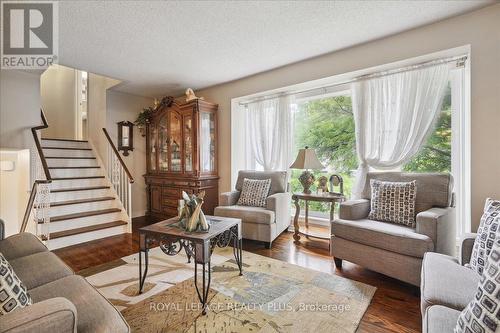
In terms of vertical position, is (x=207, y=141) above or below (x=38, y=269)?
above

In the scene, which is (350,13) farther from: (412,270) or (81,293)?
(81,293)

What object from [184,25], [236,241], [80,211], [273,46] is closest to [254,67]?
[273,46]

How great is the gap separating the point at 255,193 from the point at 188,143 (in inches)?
63.5

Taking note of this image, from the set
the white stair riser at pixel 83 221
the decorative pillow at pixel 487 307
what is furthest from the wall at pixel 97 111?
the decorative pillow at pixel 487 307

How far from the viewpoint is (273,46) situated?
2859mm

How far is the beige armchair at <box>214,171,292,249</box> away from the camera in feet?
9.66

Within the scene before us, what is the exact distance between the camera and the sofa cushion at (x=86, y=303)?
97cm

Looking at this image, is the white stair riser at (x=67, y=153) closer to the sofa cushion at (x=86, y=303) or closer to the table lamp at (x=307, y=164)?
the sofa cushion at (x=86, y=303)

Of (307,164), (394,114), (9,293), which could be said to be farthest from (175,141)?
(9,293)

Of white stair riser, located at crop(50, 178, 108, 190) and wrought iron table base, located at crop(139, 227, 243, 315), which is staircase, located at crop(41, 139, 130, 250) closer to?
white stair riser, located at crop(50, 178, 108, 190)

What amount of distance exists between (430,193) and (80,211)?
455 cm

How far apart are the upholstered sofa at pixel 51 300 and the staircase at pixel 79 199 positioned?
62.2 inches

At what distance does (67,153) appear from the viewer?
173 inches

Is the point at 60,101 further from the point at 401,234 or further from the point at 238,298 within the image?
the point at 401,234
